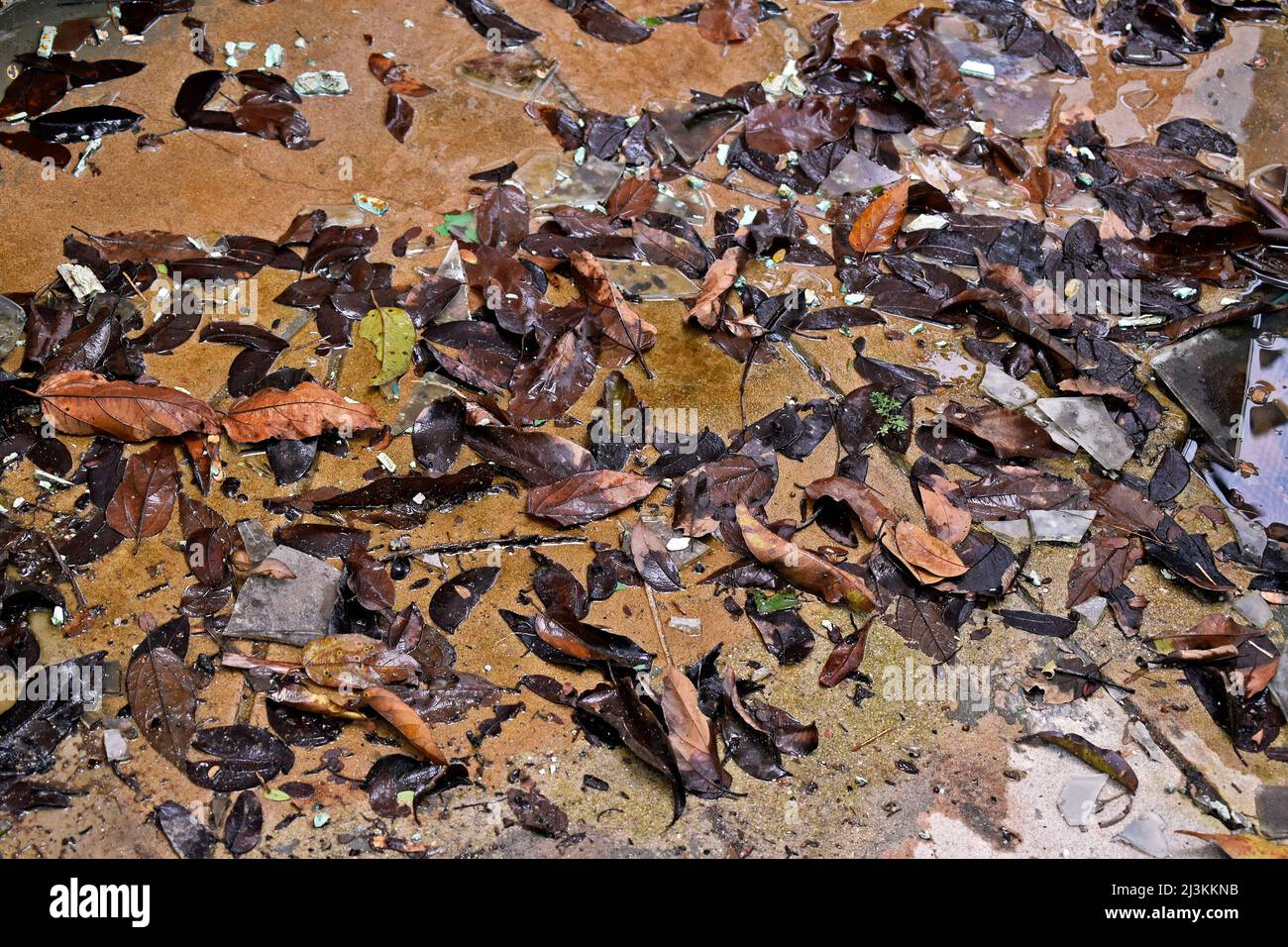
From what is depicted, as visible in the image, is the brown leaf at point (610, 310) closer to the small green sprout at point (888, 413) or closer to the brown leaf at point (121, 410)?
the small green sprout at point (888, 413)

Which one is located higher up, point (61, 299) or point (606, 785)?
point (61, 299)

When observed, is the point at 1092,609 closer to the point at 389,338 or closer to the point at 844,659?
the point at 844,659

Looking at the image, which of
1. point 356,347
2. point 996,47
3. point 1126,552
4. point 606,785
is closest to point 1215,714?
point 1126,552

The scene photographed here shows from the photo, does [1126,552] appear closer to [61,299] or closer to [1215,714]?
[1215,714]

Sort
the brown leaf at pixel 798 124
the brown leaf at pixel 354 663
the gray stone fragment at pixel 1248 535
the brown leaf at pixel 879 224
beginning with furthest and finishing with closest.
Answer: the brown leaf at pixel 798 124
the brown leaf at pixel 879 224
the gray stone fragment at pixel 1248 535
the brown leaf at pixel 354 663

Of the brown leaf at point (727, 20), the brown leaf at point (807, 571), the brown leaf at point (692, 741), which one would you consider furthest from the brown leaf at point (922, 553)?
the brown leaf at point (727, 20)
